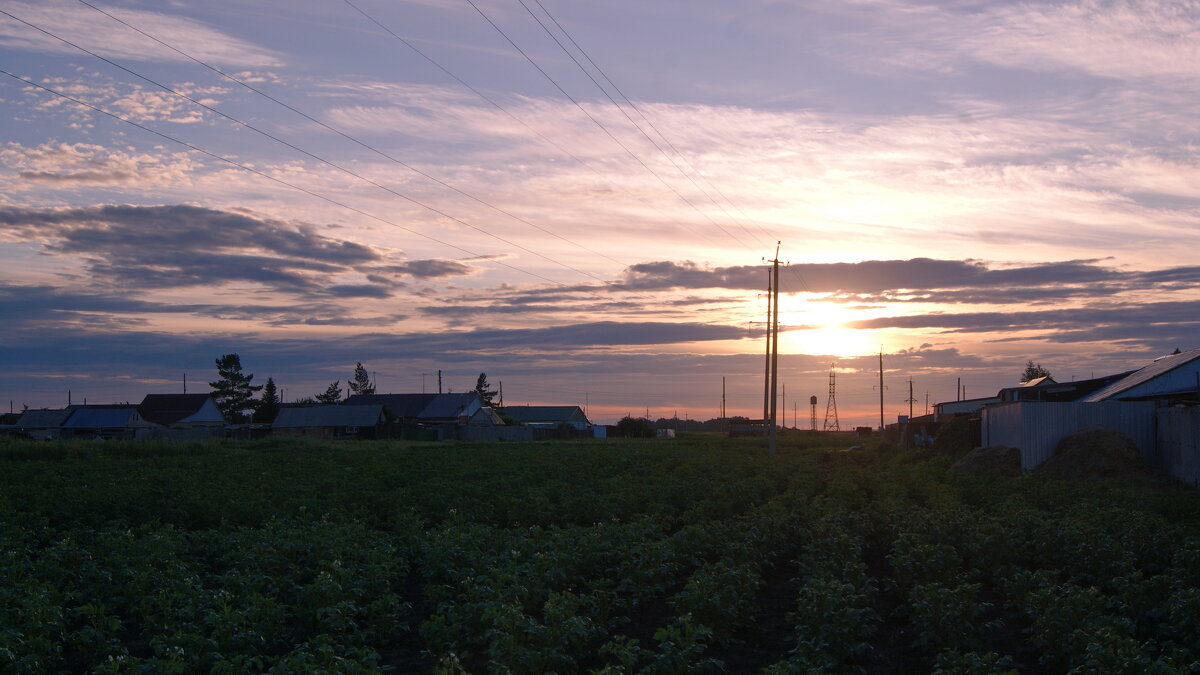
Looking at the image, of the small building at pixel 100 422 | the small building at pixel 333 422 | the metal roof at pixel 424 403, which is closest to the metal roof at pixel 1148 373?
the small building at pixel 333 422

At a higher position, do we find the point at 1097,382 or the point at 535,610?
the point at 1097,382

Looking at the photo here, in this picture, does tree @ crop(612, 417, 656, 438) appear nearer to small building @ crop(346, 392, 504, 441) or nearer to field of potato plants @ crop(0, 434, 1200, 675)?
small building @ crop(346, 392, 504, 441)

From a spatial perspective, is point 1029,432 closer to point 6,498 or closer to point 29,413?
point 6,498

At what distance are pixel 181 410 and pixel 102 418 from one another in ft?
45.9

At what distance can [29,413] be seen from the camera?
4050 inches

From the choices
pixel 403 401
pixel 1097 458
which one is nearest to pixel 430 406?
pixel 403 401

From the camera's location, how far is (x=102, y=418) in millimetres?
97562

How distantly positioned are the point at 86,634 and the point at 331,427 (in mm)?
86515

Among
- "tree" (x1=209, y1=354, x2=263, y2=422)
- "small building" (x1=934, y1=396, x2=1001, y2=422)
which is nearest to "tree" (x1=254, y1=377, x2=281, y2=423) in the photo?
"tree" (x1=209, y1=354, x2=263, y2=422)

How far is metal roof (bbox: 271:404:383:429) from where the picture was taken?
306 feet

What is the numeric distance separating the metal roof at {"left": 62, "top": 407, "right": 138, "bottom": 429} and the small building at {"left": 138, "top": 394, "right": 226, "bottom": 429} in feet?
18.2

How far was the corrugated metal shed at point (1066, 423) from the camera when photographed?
32594mm

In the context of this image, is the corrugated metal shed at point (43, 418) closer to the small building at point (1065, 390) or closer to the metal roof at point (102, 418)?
the metal roof at point (102, 418)

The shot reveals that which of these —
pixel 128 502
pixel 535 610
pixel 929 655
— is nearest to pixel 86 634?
pixel 535 610
